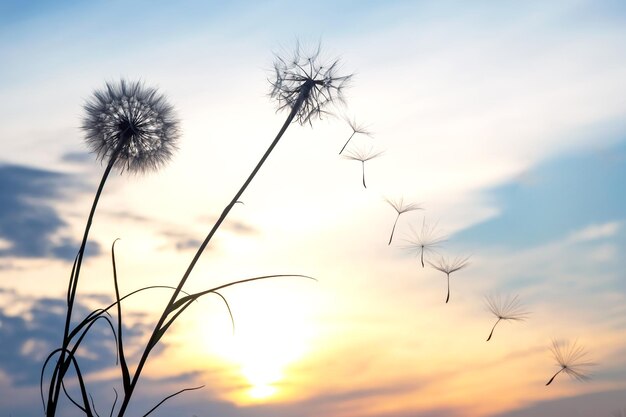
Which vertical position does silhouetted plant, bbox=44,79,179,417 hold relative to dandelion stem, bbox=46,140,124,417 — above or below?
above

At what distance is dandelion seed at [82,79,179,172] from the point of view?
7457 millimetres

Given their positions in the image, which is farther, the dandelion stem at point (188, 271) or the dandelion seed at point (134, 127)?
the dandelion seed at point (134, 127)

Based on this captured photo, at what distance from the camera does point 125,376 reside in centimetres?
547

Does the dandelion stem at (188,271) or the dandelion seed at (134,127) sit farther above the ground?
the dandelion seed at (134,127)

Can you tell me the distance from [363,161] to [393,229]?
0.86m

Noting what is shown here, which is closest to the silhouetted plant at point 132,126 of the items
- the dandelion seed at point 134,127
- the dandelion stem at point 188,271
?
the dandelion seed at point 134,127

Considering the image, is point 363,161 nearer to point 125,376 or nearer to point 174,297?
point 174,297

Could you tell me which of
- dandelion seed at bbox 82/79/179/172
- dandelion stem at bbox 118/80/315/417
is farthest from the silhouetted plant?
dandelion stem at bbox 118/80/315/417

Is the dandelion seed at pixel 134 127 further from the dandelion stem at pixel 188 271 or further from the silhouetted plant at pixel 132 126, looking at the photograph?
A: the dandelion stem at pixel 188 271

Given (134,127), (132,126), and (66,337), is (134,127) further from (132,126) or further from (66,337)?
(66,337)

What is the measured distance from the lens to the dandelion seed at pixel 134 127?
7.46 meters

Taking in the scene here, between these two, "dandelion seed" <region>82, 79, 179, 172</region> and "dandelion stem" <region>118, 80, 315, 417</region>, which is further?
"dandelion seed" <region>82, 79, 179, 172</region>

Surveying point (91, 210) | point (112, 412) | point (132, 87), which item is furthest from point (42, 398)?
point (132, 87)

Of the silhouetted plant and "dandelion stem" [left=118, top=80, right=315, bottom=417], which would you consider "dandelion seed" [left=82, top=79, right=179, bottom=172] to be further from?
"dandelion stem" [left=118, top=80, right=315, bottom=417]
